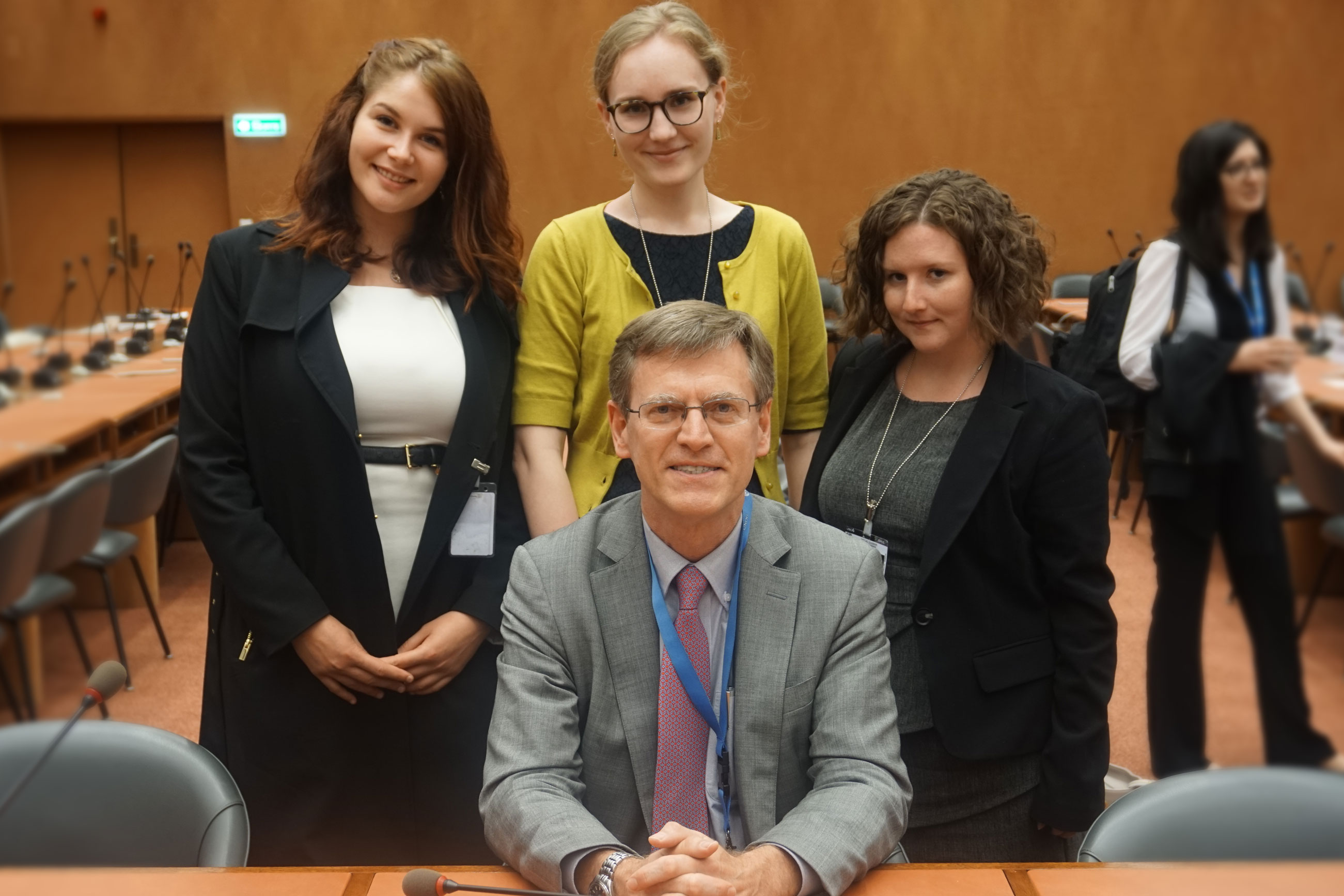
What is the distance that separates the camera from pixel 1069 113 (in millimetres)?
748

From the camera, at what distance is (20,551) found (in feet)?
2.11

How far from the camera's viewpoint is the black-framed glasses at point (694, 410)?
51.2 inches

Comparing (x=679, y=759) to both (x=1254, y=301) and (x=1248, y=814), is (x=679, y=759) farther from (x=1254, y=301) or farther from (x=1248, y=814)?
(x=1254, y=301)

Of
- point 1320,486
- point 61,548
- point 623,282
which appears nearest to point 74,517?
point 61,548

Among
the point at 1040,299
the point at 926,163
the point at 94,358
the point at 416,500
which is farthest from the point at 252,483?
the point at 1040,299

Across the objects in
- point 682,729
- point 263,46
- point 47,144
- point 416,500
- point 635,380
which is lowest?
point 682,729

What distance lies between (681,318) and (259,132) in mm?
514

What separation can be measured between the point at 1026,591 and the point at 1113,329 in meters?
0.71

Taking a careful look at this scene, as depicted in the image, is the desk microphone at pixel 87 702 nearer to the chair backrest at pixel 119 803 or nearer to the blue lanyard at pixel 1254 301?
the chair backrest at pixel 119 803

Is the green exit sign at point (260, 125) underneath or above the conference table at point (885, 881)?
above

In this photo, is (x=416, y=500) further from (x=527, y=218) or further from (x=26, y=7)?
(x=26, y=7)

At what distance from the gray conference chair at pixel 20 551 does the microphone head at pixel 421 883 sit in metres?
0.45

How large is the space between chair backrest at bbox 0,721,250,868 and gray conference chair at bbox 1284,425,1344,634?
0.80 metres

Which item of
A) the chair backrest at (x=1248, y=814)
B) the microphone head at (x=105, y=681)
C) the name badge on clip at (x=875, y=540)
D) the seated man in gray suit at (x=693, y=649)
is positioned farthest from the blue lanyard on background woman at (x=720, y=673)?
the microphone head at (x=105, y=681)
